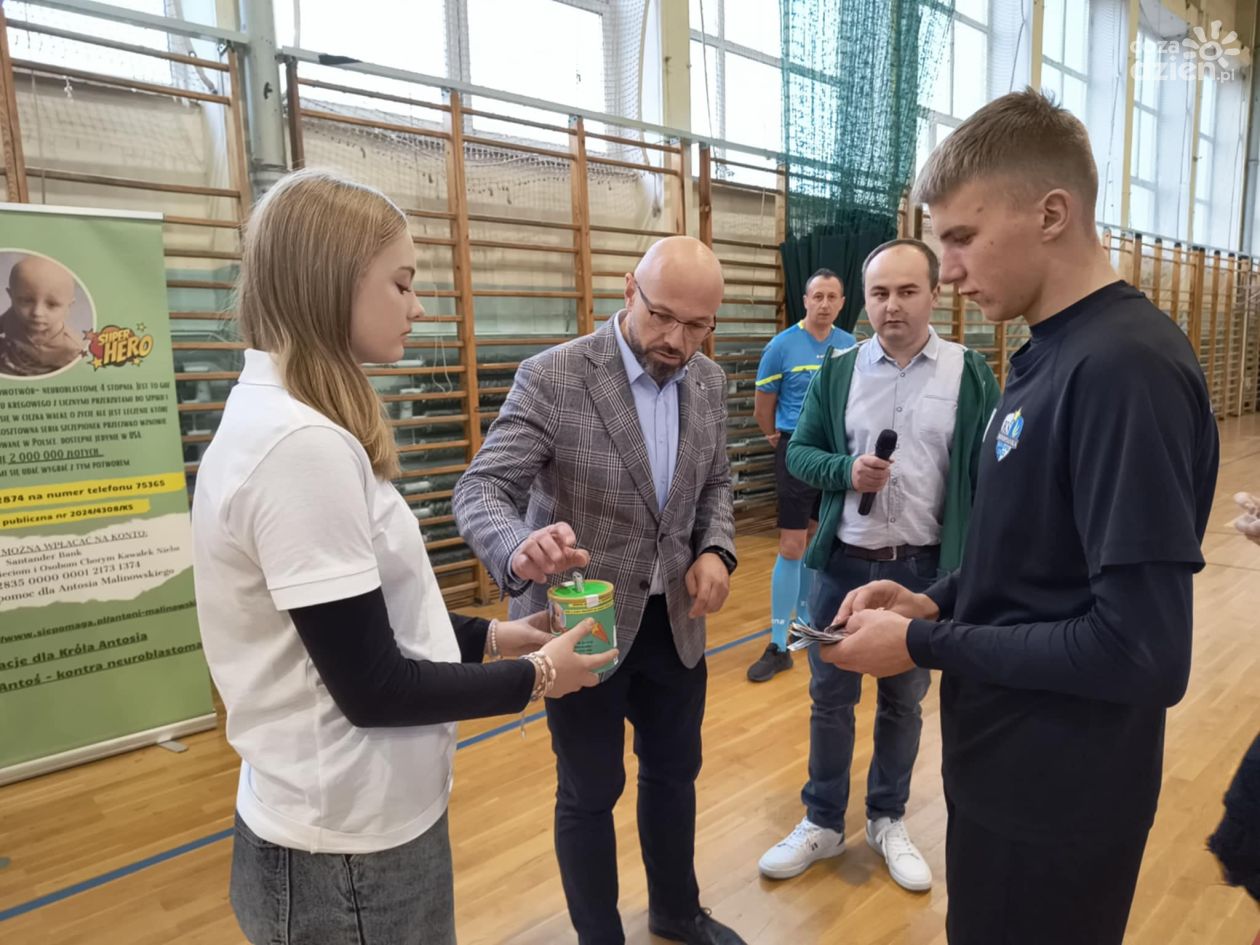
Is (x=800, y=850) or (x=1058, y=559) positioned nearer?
(x=1058, y=559)

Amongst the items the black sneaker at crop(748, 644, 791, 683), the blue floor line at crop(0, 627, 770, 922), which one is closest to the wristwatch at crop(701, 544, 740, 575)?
the blue floor line at crop(0, 627, 770, 922)

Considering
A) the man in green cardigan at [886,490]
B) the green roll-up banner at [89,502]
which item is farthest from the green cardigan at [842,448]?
the green roll-up banner at [89,502]

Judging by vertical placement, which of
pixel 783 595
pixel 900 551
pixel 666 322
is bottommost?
pixel 783 595

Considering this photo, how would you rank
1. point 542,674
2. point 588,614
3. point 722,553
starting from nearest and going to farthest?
point 542,674, point 588,614, point 722,553

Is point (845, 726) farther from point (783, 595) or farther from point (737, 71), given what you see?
point (737, 71)

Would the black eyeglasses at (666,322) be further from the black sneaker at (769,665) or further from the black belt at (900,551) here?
the black sneaker at (769,665)

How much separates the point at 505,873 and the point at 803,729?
1291 mm

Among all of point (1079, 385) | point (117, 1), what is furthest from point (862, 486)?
point (117, 1)

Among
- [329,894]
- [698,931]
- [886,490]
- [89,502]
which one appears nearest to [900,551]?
[886,490]

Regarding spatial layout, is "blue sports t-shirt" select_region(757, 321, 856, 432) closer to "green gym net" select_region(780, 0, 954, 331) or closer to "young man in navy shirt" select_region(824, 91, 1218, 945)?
"green gym net" select_region(780, 0, 954, 331)

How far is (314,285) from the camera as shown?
956 mm

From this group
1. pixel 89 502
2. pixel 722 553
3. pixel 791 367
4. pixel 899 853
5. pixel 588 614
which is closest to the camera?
pixel 588 614

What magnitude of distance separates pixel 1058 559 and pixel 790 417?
3214 mm

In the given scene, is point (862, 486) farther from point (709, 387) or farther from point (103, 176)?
point (103, 176)
